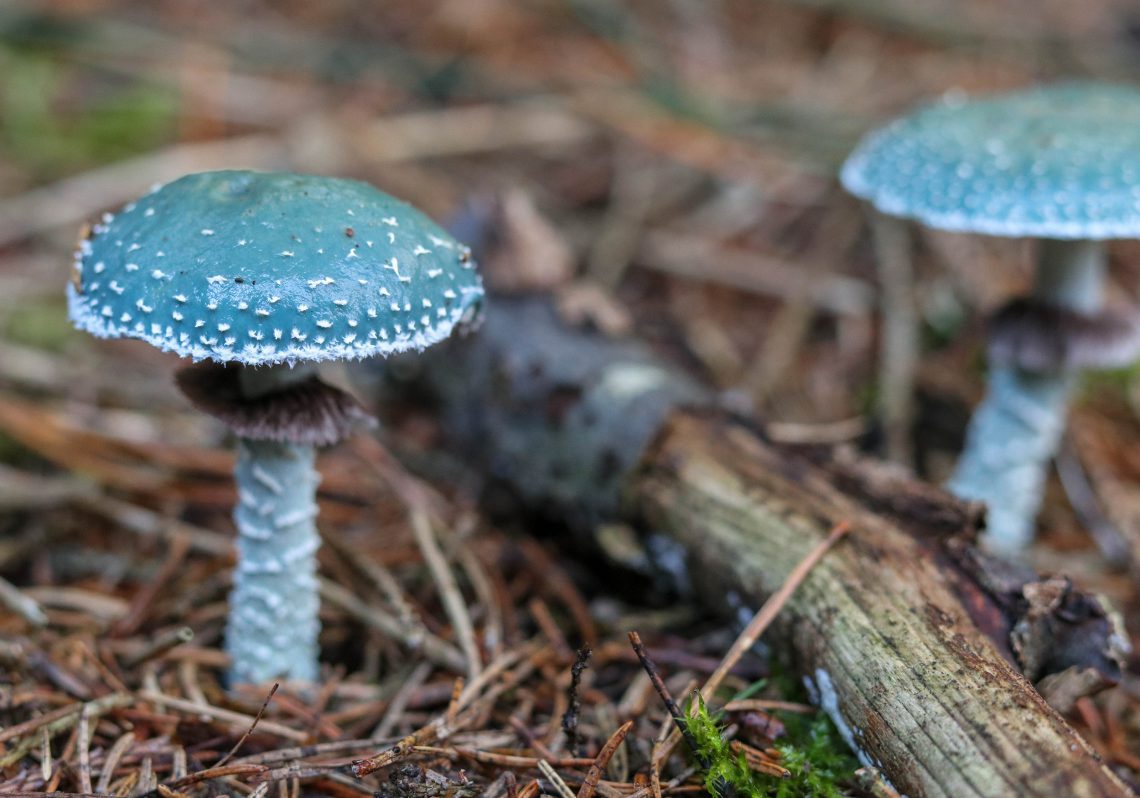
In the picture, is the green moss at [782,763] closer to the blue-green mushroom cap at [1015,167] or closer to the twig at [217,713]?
the twig at [217,713]

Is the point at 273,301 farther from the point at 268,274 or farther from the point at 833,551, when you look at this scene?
the point at 833,551

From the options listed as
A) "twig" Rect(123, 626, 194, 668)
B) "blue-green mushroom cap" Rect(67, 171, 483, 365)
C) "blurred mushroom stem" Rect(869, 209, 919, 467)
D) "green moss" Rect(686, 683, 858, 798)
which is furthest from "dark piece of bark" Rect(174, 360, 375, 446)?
"blurred mushroom stem" Rect(869, 209, 919, 467)

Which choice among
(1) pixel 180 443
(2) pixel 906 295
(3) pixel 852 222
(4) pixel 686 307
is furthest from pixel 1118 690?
(1) pixel 180 443

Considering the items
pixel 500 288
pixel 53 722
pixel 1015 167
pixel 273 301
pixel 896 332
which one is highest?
pixel 1015 167

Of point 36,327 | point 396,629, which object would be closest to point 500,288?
point 396,629

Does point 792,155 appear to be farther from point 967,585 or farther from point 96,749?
point 96,749
